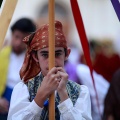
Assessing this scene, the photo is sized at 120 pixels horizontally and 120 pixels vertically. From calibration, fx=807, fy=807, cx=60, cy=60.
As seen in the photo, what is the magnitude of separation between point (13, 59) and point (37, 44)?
10.4 ft

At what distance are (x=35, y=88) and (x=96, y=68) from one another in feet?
17.4

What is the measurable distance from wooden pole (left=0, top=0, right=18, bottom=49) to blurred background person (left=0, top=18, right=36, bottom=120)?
10.5 ft

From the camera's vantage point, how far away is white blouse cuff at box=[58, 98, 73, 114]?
580cm

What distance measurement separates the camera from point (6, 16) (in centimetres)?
532

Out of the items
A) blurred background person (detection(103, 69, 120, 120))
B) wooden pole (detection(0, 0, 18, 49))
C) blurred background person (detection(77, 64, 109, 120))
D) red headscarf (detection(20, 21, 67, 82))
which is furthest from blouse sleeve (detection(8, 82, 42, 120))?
blurred background person (detection(77, 64, 109, 120))

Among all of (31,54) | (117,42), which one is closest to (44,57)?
(31,54)

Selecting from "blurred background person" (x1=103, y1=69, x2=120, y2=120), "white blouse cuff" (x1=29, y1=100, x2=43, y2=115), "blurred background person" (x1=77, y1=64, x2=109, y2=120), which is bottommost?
"white blouse cuff" (x1=29, y1=100, x2=43, y2=115)

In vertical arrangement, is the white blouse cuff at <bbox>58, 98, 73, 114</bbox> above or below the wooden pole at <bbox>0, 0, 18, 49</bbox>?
below

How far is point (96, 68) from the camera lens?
37.2 feet

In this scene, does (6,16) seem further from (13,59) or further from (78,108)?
(13,59)

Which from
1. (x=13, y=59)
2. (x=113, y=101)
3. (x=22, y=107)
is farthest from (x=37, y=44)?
(x=13, y=59)

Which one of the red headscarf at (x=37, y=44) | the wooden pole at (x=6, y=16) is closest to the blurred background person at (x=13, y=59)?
the red headscarf at (x=37, y=44)

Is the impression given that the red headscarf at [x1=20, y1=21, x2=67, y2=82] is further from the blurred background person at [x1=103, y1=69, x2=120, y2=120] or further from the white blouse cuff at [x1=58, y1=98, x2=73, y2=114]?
the blurred background person at [x1=103, y1=69, x2=120, y2=120]

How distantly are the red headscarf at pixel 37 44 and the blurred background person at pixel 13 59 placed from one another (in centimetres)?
233
